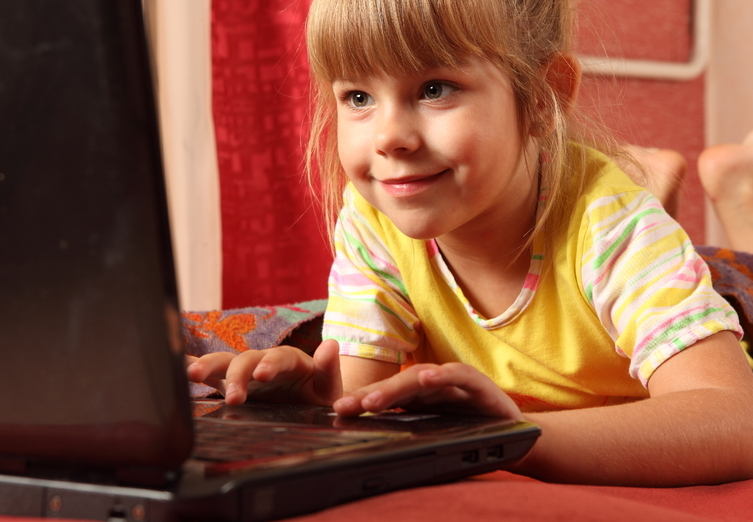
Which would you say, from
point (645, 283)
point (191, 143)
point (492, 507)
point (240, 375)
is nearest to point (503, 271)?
point (645, 283)

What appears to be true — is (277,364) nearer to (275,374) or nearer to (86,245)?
(275,374)

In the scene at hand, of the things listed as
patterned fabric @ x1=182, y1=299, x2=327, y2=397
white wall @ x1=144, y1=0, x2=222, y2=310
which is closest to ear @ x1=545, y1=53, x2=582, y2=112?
patterned fabric @ x1=182, y1=299, x2=327, y2=397

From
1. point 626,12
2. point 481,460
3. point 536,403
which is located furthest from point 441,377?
point 626,12

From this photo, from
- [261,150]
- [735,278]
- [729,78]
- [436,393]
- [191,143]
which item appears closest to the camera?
[436,393]

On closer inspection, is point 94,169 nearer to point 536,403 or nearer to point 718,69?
point 536,403

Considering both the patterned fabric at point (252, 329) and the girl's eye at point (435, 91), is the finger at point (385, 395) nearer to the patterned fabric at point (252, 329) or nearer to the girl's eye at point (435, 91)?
the girl's eye at point (435, 91)

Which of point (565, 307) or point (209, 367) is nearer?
point (209, 367)

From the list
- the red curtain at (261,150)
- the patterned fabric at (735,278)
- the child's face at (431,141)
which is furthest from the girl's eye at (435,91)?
the red curtain at (261,150)

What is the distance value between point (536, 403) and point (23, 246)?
0.75 metres

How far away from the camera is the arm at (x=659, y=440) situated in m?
0.59

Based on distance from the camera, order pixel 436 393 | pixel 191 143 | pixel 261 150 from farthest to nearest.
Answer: pixel 261 150, pixel 191 143, pixel 436 393

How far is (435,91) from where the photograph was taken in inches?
31.3

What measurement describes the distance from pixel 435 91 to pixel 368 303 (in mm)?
302

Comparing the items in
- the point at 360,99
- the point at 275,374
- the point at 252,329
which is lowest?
the point at 252,329
